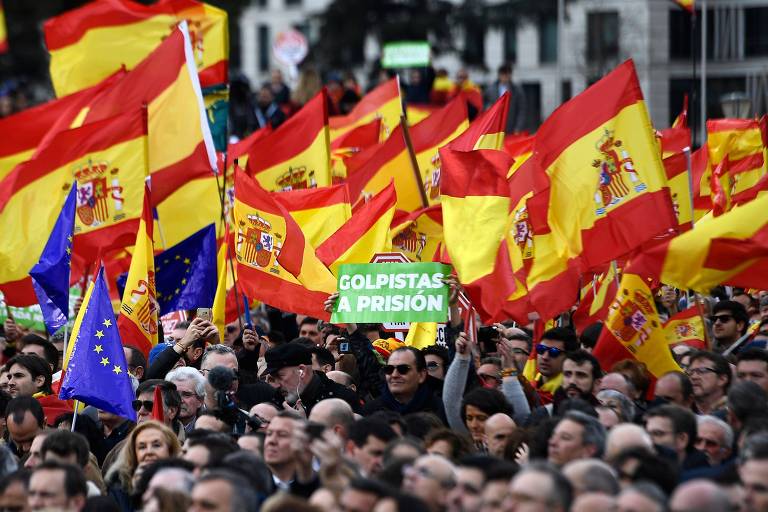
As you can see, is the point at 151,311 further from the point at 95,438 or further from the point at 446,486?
the point at 446,486

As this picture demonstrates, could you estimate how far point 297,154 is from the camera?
54.2ft

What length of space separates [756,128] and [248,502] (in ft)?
32.2

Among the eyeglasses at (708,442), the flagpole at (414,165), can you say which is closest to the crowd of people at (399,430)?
the eyeglasses at (708,442)

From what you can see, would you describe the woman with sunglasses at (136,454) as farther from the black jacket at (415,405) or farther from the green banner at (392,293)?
the green banner at (392,293)

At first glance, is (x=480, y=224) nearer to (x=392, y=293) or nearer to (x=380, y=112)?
(x=392, y=293)

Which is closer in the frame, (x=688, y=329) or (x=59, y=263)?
(x=688, y=329)

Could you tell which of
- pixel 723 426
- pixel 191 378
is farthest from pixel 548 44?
pixel 723 426

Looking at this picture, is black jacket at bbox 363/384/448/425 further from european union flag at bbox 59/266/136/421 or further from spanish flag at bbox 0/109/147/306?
spanish flag at bbox 0/109/147/306

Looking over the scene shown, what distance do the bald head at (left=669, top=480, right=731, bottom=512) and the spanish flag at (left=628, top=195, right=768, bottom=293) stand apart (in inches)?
151

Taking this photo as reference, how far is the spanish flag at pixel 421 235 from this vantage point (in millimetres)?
15438

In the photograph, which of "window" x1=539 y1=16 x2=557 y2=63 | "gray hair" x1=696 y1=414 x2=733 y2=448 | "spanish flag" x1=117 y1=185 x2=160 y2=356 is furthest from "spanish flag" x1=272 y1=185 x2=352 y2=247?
"window" x1=539 y1=16 x2=557 y2=63

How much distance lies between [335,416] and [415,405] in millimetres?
1663

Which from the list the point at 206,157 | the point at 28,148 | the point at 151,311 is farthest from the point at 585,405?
the point at 28,148

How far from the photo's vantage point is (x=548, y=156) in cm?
1294
